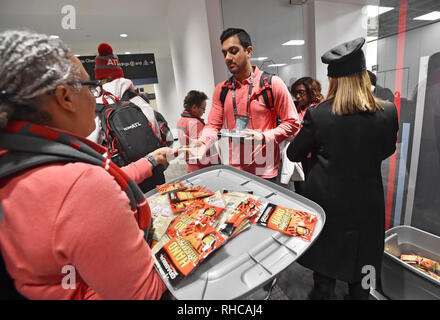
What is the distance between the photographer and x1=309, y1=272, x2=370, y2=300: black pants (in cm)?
115

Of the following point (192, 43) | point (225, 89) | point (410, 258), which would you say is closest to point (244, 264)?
point (225, 89)

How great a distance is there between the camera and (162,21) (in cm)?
409

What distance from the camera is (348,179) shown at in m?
1.04

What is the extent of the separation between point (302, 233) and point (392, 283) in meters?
1.17

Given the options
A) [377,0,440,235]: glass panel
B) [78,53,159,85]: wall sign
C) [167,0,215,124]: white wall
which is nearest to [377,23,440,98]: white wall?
[377,0,440,235]: glass panel

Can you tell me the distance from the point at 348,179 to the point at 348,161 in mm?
93

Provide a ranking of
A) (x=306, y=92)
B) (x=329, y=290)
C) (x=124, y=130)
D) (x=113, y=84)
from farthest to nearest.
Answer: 1. (x=306, y=92)
2. (x=113, y=84)
3. (x=124, y=130)
4. (x=329, y=290)

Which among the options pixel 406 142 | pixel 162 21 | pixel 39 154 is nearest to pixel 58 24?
pixel 162 21

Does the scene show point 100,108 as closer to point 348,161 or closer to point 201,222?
point 201,222

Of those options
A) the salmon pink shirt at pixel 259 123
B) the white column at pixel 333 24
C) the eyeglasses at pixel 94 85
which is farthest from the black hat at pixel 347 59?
the white column at pixel 333 24

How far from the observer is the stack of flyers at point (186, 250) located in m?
0.57

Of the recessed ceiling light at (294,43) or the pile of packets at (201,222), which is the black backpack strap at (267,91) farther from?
the recessed ceiling light at (294,43)

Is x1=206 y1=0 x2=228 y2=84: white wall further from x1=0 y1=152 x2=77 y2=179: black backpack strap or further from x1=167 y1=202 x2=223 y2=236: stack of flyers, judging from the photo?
x1=0 y1=152 x2=77 y2=179: black backpack strap

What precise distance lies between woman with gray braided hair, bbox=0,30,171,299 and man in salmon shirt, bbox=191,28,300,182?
0.89 metres
